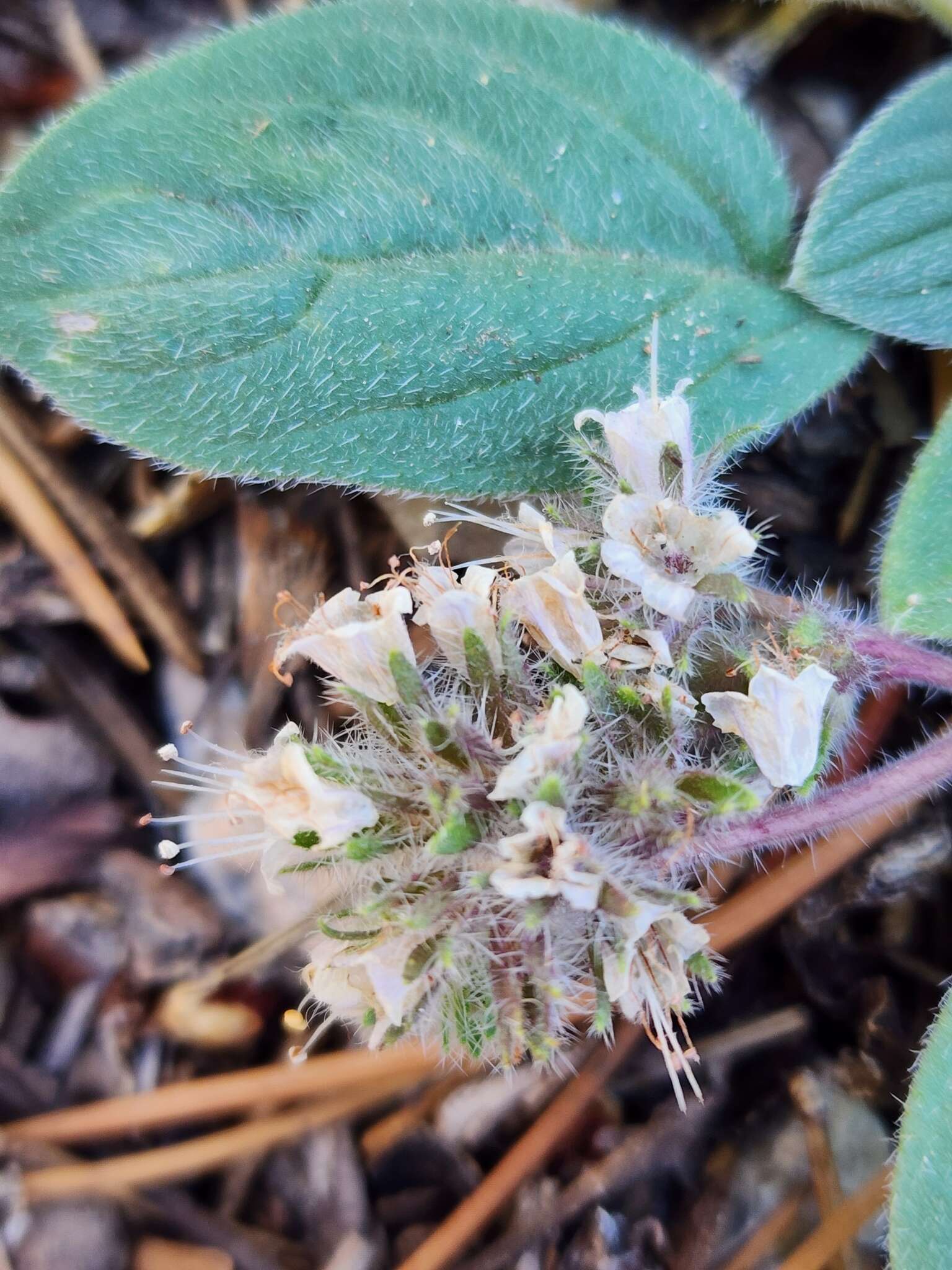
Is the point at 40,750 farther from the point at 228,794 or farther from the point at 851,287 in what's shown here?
the point at 851,287

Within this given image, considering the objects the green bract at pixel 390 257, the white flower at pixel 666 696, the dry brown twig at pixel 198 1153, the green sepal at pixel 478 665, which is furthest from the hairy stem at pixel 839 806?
the dry brown twig at pixel 198 1153

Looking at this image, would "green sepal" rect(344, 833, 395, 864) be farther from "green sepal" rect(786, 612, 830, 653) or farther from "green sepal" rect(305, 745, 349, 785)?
"green sepal" rect(786, 612, 830, 653)

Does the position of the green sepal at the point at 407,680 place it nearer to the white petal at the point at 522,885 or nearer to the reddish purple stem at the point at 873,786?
the white petal at the point at 522,885

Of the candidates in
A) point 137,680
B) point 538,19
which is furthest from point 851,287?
point 137,680

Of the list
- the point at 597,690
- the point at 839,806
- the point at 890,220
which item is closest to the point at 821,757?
the point at 839,806

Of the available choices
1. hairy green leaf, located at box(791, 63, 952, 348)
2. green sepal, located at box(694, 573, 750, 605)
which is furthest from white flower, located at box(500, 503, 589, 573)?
hairy green leaf, located at box(791, 63, 952, 348)

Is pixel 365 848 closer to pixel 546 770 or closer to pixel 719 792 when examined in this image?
pixel 546 770
